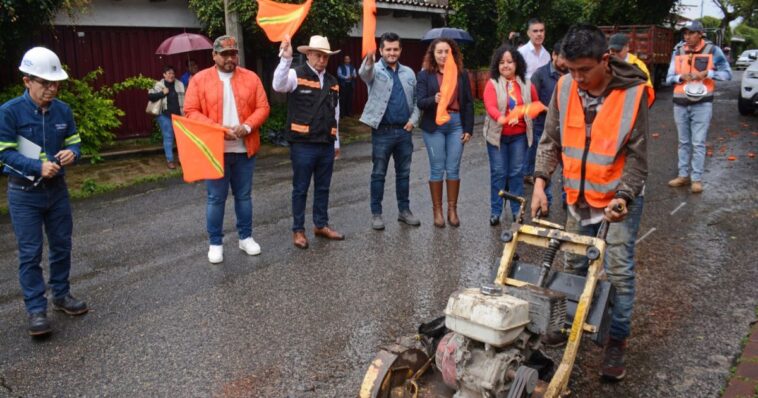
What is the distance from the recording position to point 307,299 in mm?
5383

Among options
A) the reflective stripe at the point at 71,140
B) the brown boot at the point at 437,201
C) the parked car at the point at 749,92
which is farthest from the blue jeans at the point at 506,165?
the parked car at the point at 749,92

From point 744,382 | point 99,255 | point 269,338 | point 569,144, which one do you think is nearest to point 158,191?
A: point 99,255

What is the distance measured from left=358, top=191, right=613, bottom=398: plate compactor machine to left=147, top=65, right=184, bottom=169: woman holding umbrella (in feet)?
29.8

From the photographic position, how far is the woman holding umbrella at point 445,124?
23.4ft

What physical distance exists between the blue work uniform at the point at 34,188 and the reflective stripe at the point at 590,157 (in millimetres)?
3680

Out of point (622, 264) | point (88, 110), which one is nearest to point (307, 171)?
point (622, 264)

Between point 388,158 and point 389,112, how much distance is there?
554 mm

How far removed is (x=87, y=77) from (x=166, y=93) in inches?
59.6

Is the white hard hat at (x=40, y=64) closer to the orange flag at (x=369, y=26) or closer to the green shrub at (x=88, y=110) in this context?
the orange flag at (x=369, y=26)

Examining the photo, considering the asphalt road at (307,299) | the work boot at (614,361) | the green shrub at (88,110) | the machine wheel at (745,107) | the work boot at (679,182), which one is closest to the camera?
the work boot at (614,361)

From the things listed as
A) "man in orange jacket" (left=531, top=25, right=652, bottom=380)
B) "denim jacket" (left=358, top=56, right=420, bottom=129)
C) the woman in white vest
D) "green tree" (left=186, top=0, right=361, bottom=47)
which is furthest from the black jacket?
"green tree" (left=186, top=0, right=361, bottom=47)

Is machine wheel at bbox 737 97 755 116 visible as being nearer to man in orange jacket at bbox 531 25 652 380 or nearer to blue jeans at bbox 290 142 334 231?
blue jeans at bbox 290 142 334 231

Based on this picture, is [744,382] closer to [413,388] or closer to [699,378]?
[699,378]

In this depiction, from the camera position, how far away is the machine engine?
9.82ft
